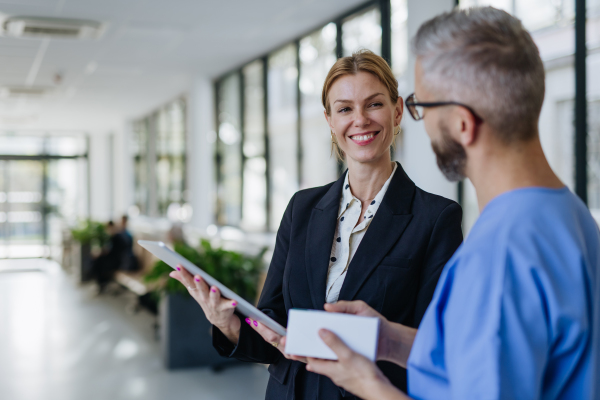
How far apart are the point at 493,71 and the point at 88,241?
9778mm

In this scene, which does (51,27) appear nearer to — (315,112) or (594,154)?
(315,112)

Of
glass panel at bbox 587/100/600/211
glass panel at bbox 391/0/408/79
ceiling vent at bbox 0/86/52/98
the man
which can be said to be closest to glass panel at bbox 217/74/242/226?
ceiling vent at bbox 0/86/52/98

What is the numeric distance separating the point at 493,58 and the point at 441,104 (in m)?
0.10

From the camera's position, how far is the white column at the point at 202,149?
7.98m

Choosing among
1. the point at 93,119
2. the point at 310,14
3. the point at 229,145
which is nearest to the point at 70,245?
the point at 93,119

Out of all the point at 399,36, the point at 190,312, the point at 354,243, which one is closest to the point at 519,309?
the point at 354,243

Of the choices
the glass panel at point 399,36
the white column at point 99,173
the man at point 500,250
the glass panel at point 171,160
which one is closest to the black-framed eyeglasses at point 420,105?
the man at point 500,250

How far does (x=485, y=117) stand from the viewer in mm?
804

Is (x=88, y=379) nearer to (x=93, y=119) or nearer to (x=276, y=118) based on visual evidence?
(x=276, y=118)

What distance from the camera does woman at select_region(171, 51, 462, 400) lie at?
1.26m

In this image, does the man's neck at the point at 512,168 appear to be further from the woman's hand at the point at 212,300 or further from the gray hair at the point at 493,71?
the woman's hand at the point at 212,300

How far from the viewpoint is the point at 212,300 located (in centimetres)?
129

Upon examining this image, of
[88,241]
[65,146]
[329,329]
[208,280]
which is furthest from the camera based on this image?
[65,146]

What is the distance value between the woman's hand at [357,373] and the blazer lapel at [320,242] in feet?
1.31
